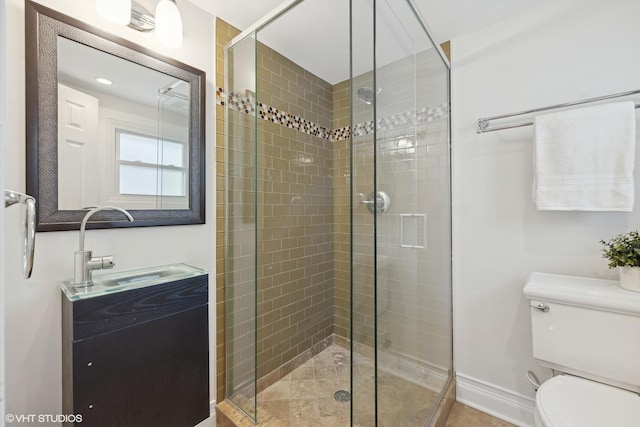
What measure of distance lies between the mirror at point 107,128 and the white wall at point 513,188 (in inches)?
64.9

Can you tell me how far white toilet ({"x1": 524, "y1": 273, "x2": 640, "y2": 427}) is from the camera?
1049 mm

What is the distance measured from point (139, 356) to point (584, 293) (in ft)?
→ 6.35

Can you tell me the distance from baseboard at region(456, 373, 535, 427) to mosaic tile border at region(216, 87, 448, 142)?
1.68 metres

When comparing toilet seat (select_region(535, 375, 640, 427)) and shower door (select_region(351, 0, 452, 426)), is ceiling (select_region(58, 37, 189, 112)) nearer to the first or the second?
shower door (select_region(351, 0, 452, 426))

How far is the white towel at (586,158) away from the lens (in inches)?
49.1

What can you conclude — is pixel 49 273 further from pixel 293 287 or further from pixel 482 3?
pixel 482 3

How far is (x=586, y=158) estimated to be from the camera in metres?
1.33

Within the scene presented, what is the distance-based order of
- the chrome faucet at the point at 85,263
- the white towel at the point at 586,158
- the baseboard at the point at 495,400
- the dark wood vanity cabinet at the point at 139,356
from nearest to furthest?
the dark wood vanity cabinet at the point at 139,356 < the chrome faucet at the point at 85,263 < the white towel at the point at 586,158 < the baseboard at the point at 495,400

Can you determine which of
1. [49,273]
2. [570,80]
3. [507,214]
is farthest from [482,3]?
[49,273]

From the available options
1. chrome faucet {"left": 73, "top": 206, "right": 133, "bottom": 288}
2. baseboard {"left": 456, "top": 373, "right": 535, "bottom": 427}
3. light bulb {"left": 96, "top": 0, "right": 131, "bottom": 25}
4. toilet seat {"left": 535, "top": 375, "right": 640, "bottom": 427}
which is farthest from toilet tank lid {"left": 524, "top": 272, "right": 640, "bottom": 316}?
light bulb {"left": 96, "top": 0, "right": 131, "bottom": 25}

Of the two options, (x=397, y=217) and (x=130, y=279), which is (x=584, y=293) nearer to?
(x=397, y=217)

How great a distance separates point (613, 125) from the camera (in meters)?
1.27

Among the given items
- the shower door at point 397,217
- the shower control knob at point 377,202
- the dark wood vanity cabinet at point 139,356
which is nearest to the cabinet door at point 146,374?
the dark wood vanity cabinet at point 139,356

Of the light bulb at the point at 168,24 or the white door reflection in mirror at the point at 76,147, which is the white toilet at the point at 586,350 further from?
the light bulb at the point at 168,24
